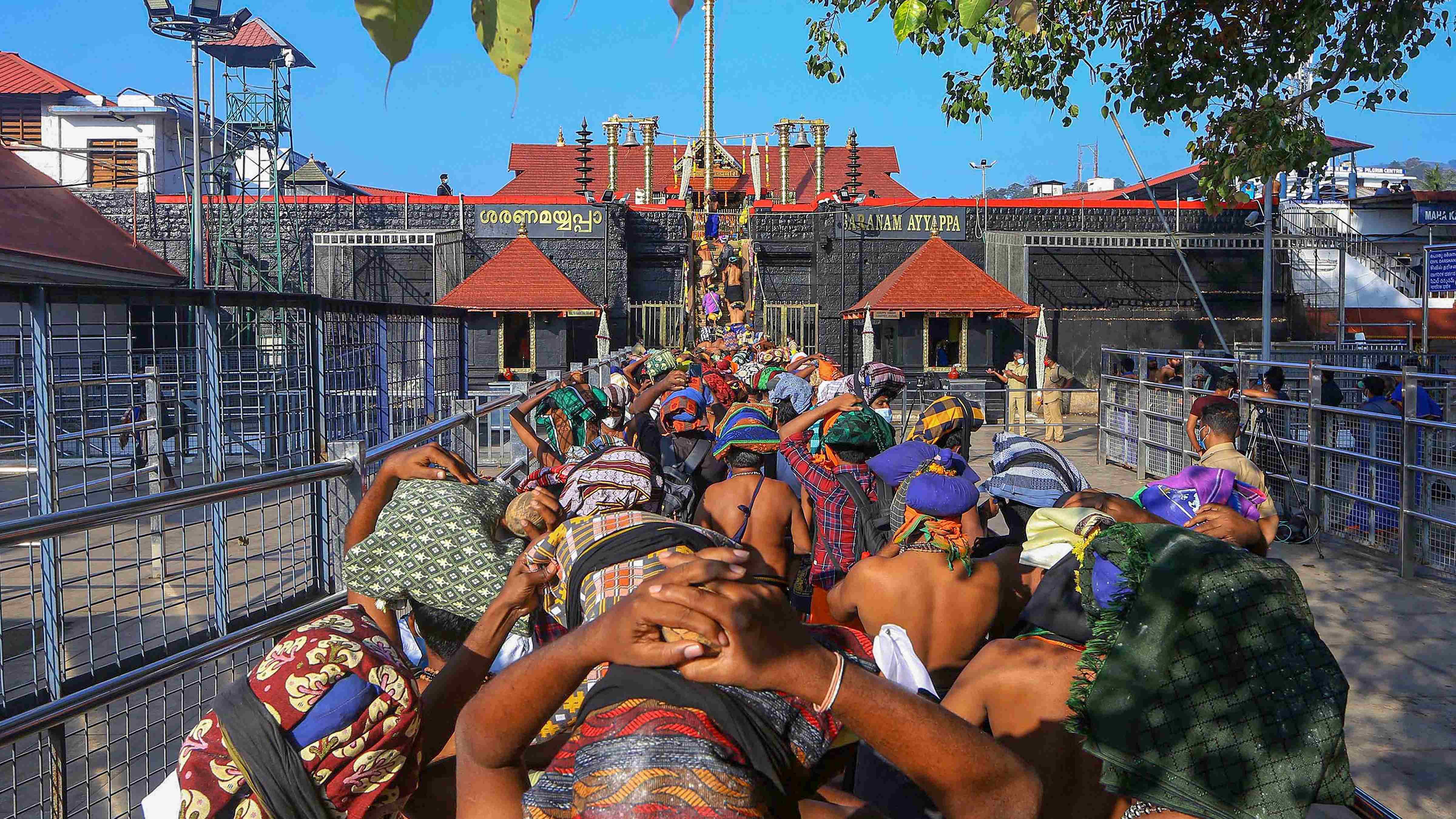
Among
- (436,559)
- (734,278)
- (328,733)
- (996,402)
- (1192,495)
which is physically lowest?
(996,402)

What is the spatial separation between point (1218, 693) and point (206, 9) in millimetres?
27672

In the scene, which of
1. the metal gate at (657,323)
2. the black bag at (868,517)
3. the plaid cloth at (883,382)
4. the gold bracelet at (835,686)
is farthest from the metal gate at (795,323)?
the gold bracelet at (835,686)

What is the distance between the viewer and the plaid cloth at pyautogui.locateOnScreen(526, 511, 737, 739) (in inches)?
82.9

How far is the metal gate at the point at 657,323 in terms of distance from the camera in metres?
27.5

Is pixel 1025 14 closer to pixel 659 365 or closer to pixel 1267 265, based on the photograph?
pixel 659 365

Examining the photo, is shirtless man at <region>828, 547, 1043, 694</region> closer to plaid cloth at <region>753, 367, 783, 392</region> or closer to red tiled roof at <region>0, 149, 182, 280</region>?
plaid cloth at <region>753, 367, 783, 392</region>

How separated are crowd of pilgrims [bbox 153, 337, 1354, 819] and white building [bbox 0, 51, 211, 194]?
37.5m

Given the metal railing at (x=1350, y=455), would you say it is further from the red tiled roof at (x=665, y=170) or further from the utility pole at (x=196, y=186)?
the red tiled roof at (x=665, y=170)

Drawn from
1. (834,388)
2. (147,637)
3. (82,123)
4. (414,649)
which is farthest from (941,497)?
(82,123)

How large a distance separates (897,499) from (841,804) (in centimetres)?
255

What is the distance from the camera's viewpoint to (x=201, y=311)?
5105 mm

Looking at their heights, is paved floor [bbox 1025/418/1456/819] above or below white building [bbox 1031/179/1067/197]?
below

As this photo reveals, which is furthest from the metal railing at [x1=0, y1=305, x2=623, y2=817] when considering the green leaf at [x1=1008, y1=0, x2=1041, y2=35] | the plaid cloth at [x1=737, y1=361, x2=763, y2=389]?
the plaid cloth at [x1=737, y1=361, x2=763, y2=389]

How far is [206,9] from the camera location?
2427cm
